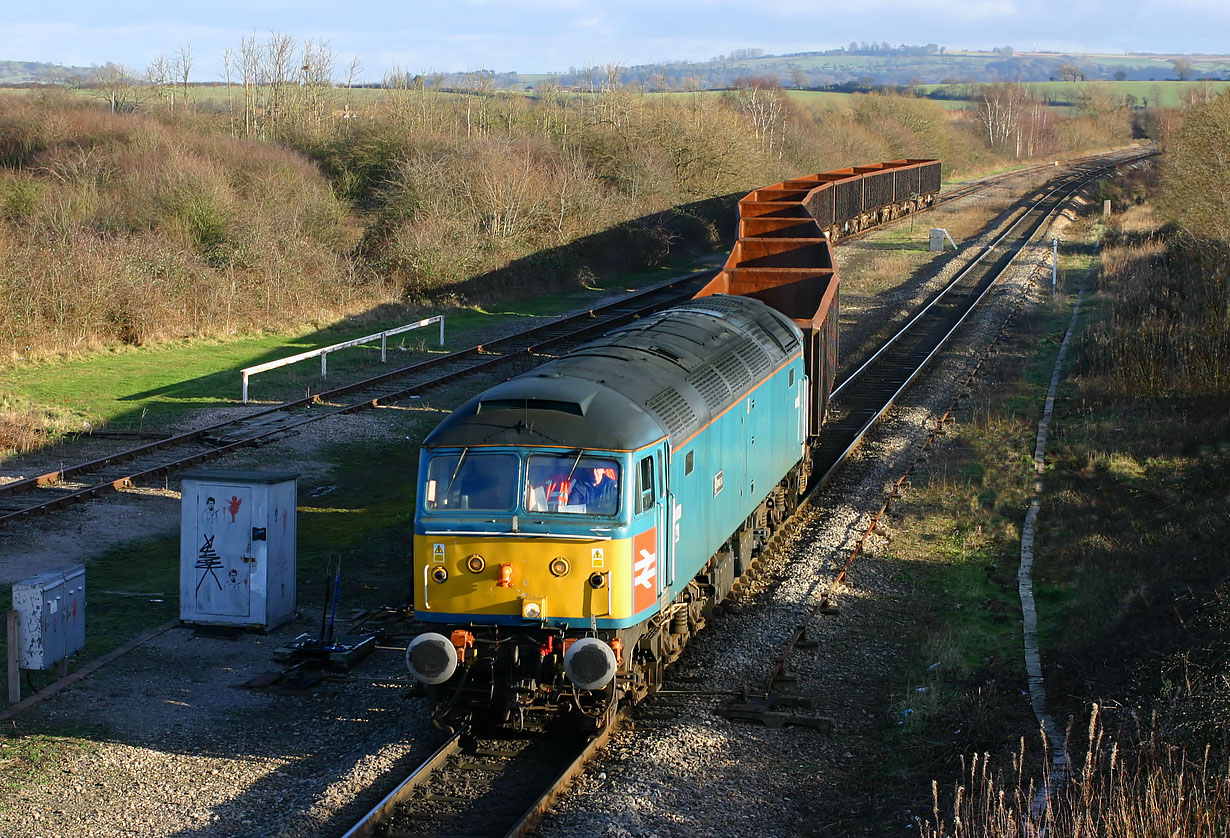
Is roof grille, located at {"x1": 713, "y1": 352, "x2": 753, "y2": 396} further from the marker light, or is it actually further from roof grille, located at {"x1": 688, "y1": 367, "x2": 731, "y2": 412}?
the marker light

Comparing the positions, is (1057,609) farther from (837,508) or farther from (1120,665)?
(837,508)

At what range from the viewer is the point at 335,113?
5300 cm

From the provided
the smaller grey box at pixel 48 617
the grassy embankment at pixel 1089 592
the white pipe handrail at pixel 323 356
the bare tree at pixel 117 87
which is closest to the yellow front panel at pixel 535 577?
the grassy embankment at pixel 1089 592

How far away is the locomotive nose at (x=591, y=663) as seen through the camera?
8.78 meters

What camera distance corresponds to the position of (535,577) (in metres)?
9.17

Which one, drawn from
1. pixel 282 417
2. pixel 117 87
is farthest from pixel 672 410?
pixel 117 87

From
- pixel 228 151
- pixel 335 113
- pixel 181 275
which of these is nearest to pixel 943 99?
pixel 335 113

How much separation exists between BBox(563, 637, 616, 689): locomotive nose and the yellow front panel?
15.0 inches

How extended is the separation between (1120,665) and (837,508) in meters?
6.71

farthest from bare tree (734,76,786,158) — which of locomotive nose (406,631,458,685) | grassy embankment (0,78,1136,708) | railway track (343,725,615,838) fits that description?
locomotive nose (406,631,458,685)

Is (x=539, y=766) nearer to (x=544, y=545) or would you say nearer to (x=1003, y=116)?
(x=544, y=545)

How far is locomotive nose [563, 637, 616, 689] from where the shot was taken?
878 cm

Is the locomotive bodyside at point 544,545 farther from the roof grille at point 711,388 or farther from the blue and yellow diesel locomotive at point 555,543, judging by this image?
the roof grille at point 711,388

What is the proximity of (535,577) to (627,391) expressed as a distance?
5.93 ft
